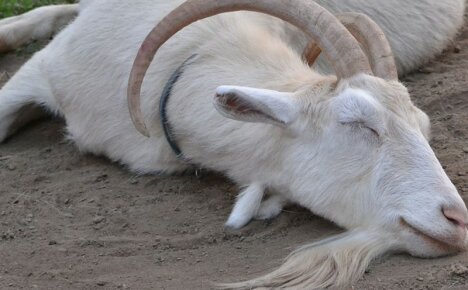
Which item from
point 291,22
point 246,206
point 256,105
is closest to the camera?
point 256,105

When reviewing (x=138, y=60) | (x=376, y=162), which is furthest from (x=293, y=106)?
(x=138, y=60)

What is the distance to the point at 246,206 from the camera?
17.3 feet

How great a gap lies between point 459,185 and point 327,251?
3.51 ft

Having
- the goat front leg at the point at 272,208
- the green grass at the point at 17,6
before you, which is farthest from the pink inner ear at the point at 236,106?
the green grass at the point at 17,6

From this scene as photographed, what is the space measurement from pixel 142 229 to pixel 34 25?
3.23 meters

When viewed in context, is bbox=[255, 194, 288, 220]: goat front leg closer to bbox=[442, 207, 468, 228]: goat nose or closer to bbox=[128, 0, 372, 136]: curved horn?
bbox=[128, 0, 372, 136]: curved horn

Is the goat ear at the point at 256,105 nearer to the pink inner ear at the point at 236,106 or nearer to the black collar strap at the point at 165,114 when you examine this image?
the pink inner ear at the point at 236,106

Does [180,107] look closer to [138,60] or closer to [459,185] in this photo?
[138,60]

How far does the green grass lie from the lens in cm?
845

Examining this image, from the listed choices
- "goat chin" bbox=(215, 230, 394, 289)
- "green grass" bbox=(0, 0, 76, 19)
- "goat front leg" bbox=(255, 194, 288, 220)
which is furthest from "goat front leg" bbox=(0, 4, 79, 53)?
"goat chin" bbox=(215, 230, 394, 289)

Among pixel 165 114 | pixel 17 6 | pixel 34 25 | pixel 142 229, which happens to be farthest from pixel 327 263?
pixel 17 6

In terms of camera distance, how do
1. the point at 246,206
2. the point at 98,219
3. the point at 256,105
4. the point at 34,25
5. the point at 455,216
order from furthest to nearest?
the point at 34,25 → the point at 98,219 → the point at 246,206 → the point at 256,105 → the point at 455,216

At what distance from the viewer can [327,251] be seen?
481 cm

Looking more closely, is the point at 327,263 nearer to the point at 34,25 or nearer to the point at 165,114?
the point at 165,114
